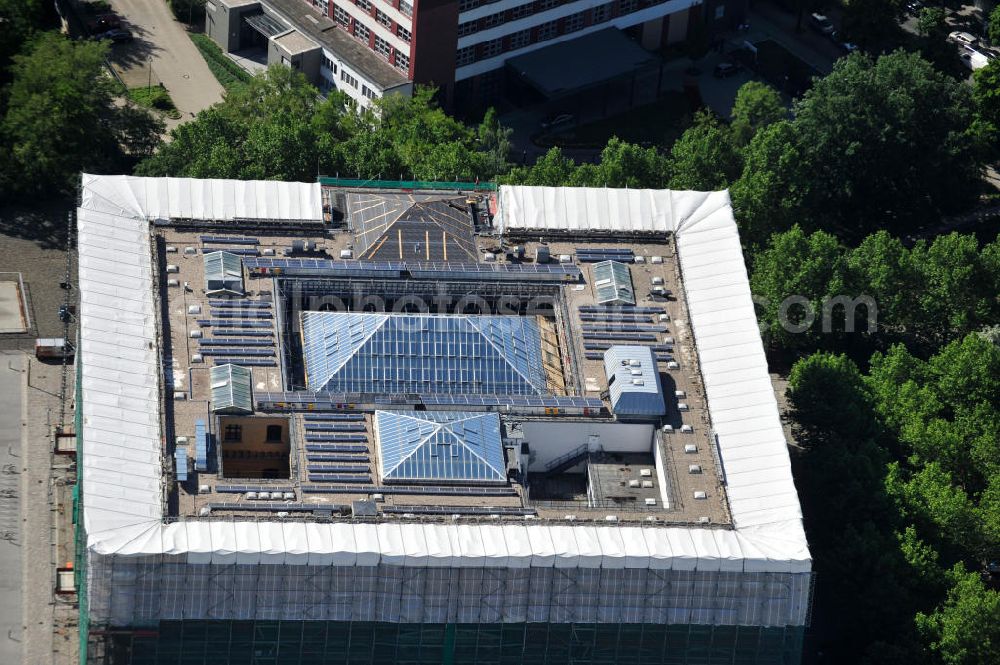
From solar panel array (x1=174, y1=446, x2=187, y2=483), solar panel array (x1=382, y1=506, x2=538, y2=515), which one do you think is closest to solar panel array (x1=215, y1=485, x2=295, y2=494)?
solar panel array (x1=174, y1=446, x2=187, y2=483)

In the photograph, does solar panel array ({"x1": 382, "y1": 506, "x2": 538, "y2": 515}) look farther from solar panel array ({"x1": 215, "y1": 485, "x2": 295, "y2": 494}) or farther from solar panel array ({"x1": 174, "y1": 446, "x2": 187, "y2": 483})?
solar panel array ({"x1": 174, "y1": 446, "x2": 187, "y2": 483})

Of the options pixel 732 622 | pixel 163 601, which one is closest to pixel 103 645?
pixel 163 601

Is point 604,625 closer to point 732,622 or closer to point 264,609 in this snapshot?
point 732,622

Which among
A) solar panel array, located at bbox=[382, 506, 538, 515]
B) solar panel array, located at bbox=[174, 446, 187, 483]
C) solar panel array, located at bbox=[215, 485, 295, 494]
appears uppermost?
solar panel array, located at bbox=[174, 446, 187, 483]

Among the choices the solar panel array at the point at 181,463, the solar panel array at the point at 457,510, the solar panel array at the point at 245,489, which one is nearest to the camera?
the solar panel array at the point at 181,463

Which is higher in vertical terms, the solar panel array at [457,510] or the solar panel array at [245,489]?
the solar panel array at [245,489]

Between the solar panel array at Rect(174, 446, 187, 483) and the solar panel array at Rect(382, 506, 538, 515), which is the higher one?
the solar panel array at Rect(174, 446, 187, 483)

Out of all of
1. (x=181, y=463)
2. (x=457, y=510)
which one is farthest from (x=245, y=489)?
(x=457, y=510)

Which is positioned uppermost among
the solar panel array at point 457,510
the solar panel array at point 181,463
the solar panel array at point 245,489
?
the solar panel array at point 181,463

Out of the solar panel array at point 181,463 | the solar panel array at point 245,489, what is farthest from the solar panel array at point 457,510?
the solar panel array at point 181,463

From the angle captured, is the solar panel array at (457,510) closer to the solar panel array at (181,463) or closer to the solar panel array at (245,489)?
the solar panel array at (245,489)

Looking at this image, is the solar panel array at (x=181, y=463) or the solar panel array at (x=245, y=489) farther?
the solar panel array at (x=245, y=489)
